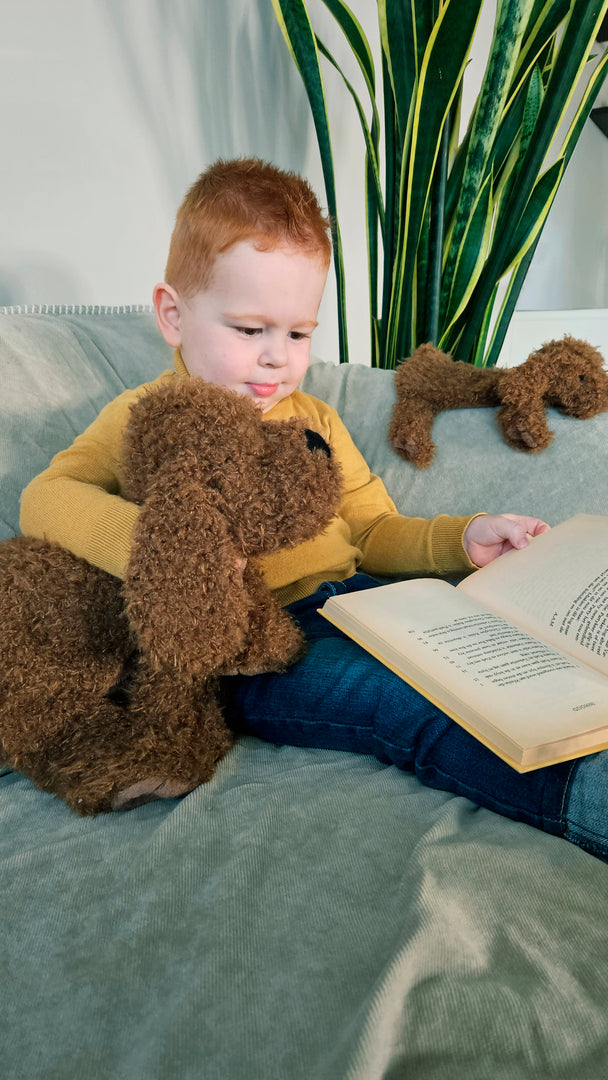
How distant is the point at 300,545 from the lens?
35.8 inches

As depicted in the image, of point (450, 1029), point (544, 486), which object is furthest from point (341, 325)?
point (450, 1029)

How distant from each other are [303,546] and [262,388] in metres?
0.22

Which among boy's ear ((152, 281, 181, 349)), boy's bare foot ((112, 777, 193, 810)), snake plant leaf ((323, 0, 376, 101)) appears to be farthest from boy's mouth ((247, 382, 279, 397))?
snake plant leaf ((323, 0, 376, 101))

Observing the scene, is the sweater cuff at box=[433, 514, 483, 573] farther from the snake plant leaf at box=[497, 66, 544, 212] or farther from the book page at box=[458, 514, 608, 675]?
the snake plant leaf at box=[497, 66, 544, 212]

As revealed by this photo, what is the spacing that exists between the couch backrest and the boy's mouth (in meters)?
0.29

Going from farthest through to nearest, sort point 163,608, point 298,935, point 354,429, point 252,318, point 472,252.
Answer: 1. point 472,252
2. point 354,429
3. point 252,318
4. point 163,608
5. point 298,935

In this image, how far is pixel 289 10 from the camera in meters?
1.44

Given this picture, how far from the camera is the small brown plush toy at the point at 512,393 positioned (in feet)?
3.44

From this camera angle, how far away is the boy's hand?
90 cm

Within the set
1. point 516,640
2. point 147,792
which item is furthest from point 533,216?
point 147,792

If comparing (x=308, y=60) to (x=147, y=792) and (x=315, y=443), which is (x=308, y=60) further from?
(x=147, y=792)

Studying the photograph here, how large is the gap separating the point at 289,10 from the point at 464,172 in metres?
0.49

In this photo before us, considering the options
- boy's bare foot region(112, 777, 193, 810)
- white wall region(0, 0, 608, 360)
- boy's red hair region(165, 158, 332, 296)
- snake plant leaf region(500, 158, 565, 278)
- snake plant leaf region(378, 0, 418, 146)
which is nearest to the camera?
boy's bare foot region(112, 777, 193, 810)

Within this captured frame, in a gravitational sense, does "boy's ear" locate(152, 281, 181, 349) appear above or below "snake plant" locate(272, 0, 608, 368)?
below
